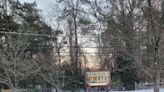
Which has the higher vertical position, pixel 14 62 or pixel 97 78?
pixel 14 62

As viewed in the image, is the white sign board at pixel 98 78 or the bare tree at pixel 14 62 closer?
the white sign board at pixel 98 78

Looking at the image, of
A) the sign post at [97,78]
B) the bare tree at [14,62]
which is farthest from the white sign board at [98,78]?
the bare tree at [14,62]

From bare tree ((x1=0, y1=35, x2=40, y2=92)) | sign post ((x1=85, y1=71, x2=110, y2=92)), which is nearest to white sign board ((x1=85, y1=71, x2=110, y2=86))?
sign post ((x1=85, y1=71, x2=110, y2=92))

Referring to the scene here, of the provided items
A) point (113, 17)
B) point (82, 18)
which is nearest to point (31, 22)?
point (82, 18)

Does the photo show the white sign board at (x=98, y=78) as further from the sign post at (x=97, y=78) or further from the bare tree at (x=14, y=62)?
the bare tree at (x=14, y=62)

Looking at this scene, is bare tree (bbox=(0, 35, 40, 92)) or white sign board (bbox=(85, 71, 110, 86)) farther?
bare tree (bbox=(0, 35, 40, 92))

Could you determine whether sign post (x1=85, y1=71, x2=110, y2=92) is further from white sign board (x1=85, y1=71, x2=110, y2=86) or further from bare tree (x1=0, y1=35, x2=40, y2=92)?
bare tree (x1=0, y1=35, x2=40, y2=92)

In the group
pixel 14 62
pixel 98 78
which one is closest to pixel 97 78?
pixel 98 78

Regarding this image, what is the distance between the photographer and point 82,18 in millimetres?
25766

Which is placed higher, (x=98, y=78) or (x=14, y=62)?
(x=14, y=62)

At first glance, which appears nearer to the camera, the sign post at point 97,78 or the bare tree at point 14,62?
the sign post at point 97,78

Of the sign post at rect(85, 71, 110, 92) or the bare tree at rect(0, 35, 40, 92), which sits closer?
the sign post at rect(85, 71, 110, 92)

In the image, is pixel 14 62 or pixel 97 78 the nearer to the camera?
pixel 97 78

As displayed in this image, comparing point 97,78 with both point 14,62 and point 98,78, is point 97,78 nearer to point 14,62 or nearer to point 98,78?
point 98,78
